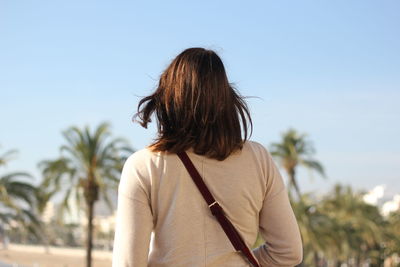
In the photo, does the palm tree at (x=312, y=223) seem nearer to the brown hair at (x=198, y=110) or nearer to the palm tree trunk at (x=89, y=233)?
the palm tree trunk at (x=89, y=233)

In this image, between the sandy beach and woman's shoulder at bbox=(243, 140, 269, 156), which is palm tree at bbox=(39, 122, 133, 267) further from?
the sandy beach

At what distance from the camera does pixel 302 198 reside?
3969cm

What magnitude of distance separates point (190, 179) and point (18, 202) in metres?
24.2

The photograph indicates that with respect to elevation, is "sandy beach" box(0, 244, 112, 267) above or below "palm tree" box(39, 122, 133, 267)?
→ below

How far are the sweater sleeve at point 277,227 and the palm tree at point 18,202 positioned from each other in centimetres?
2309

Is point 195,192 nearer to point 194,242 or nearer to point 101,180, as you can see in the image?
point 194,242

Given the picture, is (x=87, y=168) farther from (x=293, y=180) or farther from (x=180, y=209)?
(x=180, y=209)

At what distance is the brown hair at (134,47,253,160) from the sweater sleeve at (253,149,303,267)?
0.55 ft

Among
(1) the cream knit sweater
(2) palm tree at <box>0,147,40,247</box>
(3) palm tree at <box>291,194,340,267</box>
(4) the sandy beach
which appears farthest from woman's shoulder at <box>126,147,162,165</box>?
(4) the sandy beach

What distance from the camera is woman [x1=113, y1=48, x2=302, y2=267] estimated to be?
191 centimetres

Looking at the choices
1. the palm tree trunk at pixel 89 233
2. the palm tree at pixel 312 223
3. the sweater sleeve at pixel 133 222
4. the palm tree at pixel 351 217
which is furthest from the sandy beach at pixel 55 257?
the sweater sleeve at pixel 133 222

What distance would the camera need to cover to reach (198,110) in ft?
6.36

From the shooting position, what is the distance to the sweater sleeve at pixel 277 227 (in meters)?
2.04

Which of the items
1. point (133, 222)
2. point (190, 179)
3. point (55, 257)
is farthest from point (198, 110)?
point (55, 257)
